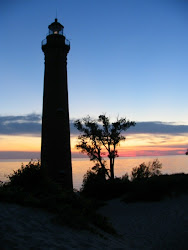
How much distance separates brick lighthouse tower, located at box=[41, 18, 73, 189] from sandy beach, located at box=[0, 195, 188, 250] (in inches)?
260

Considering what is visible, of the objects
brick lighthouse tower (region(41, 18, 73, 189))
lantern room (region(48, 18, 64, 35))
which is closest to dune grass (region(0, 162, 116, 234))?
brick lighthouse tower (region(41, 18, 73, 189))

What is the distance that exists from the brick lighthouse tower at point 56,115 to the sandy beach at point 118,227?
6.59 meters

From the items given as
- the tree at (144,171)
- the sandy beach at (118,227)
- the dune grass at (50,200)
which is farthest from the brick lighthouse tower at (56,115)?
the tree at (144,171)

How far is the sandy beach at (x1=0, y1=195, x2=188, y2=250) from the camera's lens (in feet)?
23.5

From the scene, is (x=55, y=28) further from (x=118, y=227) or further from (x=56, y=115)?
(x=118, y=227)

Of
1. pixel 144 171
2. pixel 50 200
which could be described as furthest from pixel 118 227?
pixel 144 171

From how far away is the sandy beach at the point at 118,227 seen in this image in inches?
282

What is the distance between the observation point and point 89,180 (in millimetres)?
26875

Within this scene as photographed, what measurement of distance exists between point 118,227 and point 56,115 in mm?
13244

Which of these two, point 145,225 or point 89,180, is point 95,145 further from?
point 145,225

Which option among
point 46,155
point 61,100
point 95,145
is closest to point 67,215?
point 46,155

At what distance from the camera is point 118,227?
14266 millimetres

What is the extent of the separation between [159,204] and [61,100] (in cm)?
1389

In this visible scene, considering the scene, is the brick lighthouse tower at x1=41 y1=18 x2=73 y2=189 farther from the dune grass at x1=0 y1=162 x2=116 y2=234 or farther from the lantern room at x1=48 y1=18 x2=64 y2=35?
the dune grass at x1=0 y1=162 x2=116 y2=234
